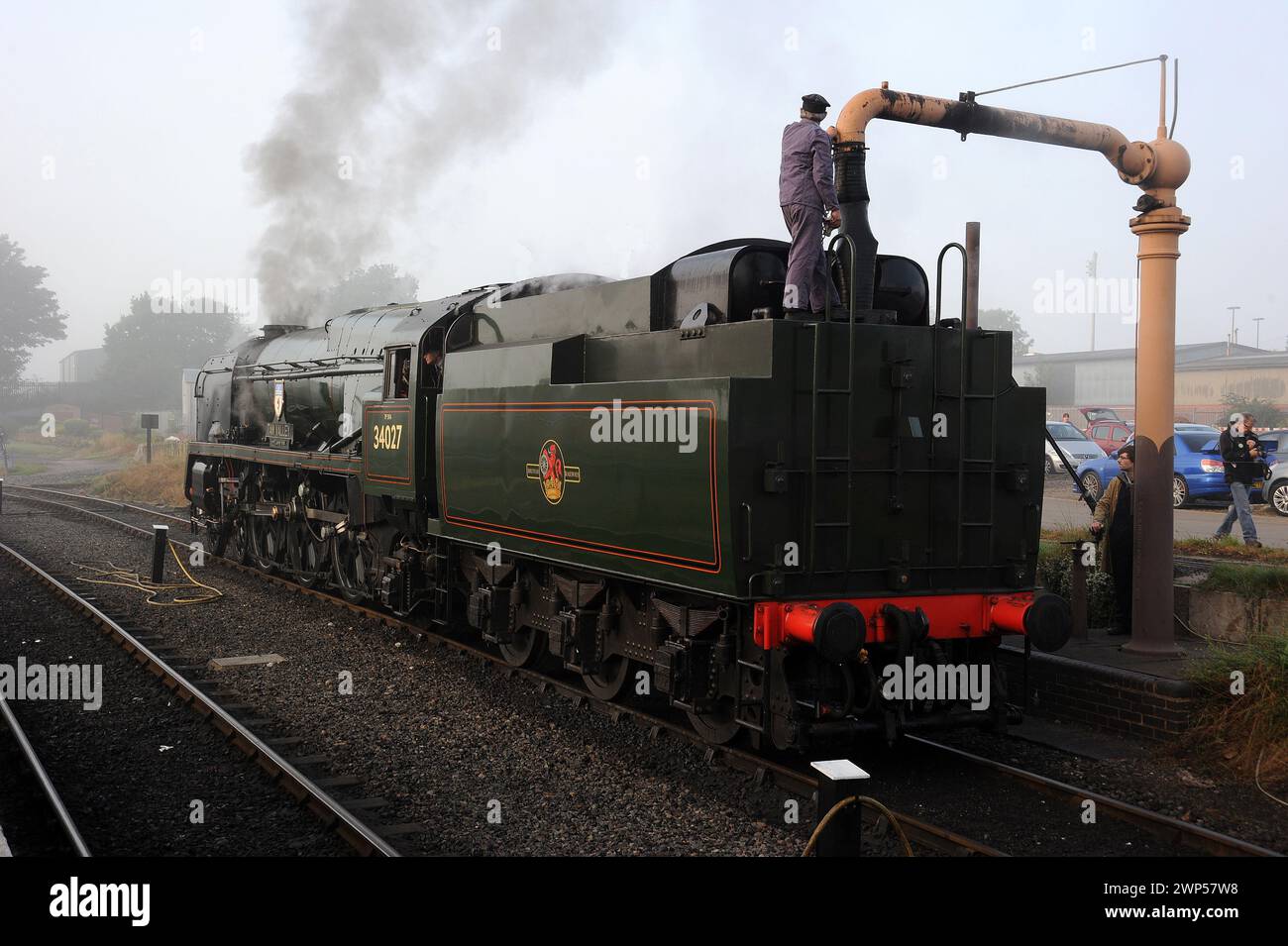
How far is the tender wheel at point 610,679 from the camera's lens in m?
8.16

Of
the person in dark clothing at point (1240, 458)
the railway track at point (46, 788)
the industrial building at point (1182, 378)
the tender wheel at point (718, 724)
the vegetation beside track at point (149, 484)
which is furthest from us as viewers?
the industrial building at point (1182, 378)

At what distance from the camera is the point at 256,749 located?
7.25 metres

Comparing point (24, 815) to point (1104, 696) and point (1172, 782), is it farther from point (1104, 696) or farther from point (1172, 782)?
point (1104, 696)

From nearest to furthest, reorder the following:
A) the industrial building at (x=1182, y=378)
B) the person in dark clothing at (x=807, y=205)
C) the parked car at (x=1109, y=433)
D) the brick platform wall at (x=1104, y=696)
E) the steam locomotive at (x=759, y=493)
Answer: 1. the steam locomotive at (x=759, y=493)
2. the person in dark clothing at (x=807, y=205)
3. the brick platform wall at (x=1104, y=696)
4. the parked car at (x=1109, y=433)
5. the industrial building at (x=1182, y=378)

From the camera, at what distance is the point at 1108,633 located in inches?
370

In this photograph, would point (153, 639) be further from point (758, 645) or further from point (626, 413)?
point (758, 645)

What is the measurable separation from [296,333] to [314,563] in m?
3.75

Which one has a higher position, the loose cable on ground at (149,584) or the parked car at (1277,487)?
the parked car at (1277,487)

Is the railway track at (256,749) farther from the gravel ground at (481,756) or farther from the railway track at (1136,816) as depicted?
the railway track at (1136,816)

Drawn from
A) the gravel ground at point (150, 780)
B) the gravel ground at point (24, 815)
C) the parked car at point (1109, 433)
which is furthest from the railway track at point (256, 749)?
the parked car at point (1109, 433)

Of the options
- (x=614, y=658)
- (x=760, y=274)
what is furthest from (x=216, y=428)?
(x=760, y=274)

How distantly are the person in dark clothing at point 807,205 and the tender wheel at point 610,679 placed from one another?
293 cm

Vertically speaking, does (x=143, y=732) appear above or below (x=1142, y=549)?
below

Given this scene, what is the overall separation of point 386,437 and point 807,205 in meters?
5.53
